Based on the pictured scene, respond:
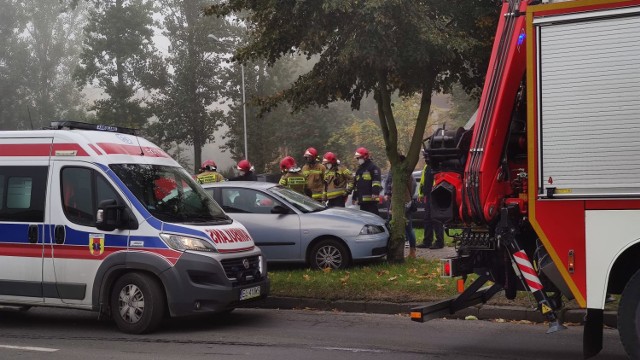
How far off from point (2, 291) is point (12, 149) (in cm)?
166

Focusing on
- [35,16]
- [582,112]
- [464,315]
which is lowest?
[464,315]

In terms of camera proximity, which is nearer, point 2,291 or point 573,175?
point 573,175

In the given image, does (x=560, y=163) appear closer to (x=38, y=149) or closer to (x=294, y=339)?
(x=294, y=339)

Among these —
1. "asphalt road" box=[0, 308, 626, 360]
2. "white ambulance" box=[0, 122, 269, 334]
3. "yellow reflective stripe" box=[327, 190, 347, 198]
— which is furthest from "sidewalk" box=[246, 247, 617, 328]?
"yellow reflective stripe" box=[327, 190, 347, 198]

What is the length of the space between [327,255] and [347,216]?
2.29 feet

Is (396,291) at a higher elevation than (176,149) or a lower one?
lower

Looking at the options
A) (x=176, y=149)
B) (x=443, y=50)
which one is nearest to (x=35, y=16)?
(x=176, y=149)

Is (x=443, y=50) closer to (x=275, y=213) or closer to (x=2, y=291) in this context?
(x=275, y=213)

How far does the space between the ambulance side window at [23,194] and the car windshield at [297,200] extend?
436cm

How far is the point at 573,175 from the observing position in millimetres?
6016

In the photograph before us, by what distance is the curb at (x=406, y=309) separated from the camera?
8.53 meters

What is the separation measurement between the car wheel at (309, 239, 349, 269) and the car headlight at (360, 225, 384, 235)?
0.44 metres

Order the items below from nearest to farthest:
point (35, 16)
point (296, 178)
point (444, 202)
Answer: point (444, 202), point (296, 178), point (35, 16)

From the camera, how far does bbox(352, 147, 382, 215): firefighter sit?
1378cm
